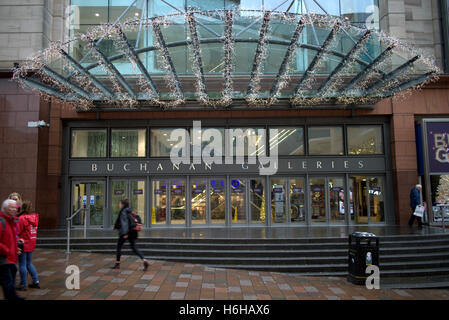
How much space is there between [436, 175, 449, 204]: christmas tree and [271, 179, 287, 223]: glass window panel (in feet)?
20.5

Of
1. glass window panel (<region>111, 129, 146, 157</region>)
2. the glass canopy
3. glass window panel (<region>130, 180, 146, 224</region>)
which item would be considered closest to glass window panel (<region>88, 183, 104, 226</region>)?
glass window panel (<region>130, 180, 146, 224</region>)

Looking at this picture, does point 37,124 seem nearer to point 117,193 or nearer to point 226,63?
point 117,193

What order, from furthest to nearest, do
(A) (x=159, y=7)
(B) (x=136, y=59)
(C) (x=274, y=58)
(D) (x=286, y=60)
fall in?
(A) (x=159, y=7) → (C) (x=274, y=58) → (D) (x=286, y=60) → (B) (x=136, y=59)

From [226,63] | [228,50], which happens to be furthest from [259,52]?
[226,63]

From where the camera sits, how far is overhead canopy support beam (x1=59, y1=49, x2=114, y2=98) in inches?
416

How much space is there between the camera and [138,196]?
15211 millimetres

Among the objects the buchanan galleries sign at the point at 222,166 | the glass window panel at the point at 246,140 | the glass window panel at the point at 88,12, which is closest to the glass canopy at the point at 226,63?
the glass window panel at the point at 246,140

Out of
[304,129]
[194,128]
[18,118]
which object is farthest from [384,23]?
[18,118]

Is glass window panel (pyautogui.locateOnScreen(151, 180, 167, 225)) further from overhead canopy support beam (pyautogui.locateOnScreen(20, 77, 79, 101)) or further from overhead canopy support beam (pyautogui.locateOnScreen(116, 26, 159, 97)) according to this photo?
overhead canopy support beam (pyautogui.locateOnScreen(20, 77, 79, 101))

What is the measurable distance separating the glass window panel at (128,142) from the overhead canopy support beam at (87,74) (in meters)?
2.41

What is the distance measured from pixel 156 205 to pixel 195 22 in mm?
8426

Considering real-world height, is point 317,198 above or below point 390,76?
below

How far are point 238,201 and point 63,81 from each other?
8.25m
